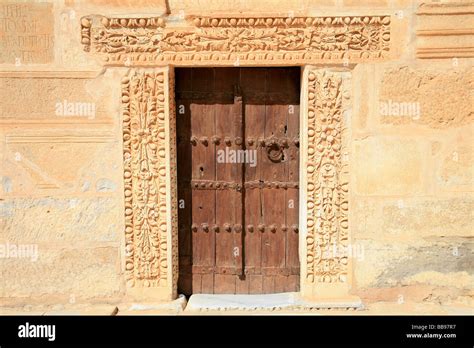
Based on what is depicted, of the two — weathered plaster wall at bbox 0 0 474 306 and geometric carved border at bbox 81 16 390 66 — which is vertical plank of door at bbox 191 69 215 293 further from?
weathered plaster wall at bbox 0 0 474 306

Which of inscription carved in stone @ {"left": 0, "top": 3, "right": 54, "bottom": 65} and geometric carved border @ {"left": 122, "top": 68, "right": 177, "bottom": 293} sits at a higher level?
inscription carved in stone @ {"left": 0, "top": 3, "right": 54, "bottom": 65}

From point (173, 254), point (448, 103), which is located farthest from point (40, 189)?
point (448, 103)

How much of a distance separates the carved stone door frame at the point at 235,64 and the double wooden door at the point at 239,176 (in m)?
0.16

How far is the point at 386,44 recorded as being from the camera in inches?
151

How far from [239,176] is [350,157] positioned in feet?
2.86

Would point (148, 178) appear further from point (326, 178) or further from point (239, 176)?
point (326, 178)

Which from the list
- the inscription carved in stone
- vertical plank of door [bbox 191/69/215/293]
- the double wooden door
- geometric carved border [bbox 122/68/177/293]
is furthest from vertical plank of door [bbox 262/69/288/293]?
the inscription carved in stone

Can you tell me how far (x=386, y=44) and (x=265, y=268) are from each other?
1965 mm

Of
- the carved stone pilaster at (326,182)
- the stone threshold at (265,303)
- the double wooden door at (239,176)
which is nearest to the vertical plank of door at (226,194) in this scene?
the double wooden door at (239,176)

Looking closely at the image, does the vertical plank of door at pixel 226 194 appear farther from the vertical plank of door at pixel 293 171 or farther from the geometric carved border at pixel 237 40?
the vertical plank of door at pixel 293 171

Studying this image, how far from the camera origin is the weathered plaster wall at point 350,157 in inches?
150

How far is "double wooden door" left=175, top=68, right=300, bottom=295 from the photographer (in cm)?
407

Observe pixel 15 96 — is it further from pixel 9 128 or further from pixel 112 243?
pixel 112 243

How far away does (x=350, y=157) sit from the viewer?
12.8 ft
